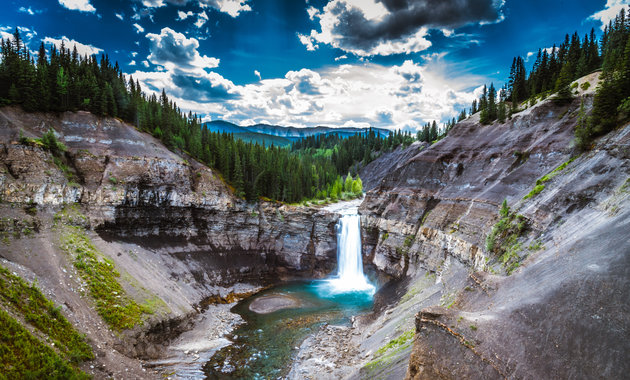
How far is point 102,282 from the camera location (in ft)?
85.7

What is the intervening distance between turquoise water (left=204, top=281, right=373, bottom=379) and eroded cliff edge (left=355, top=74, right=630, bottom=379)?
6.74 metres

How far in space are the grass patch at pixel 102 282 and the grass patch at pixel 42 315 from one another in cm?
346

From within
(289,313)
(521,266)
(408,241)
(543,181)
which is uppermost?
(543,181)

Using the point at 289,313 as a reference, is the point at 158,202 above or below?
above

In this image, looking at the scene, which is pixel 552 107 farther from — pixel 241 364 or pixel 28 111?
pixel 28 111

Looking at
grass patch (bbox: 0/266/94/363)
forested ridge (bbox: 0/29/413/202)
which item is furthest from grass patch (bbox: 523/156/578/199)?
forested ridge (bbox: 0/29/413/202)

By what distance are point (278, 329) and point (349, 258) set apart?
21408 mm

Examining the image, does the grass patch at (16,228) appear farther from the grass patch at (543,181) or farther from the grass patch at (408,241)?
the grass patch at (543,181)

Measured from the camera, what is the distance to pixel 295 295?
133ft

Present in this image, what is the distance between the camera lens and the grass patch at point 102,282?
23.8m

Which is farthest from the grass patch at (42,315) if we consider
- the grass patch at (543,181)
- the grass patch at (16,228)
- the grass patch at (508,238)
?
the grass patch at (543,181)

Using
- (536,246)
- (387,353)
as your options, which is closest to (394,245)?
(387,353)

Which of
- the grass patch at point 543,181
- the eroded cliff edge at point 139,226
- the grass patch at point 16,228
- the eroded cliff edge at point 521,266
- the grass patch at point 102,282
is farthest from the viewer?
the grass patch at point 16,228

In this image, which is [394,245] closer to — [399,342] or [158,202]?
[399,342]
